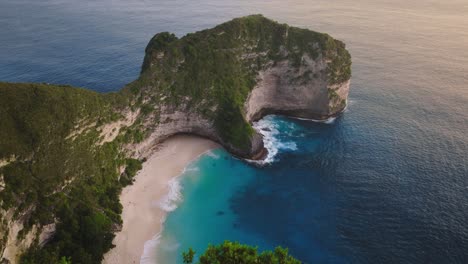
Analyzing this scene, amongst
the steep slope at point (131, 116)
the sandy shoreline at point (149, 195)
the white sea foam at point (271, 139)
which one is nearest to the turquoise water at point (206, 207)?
the sandy shoreline at point (149, 195)

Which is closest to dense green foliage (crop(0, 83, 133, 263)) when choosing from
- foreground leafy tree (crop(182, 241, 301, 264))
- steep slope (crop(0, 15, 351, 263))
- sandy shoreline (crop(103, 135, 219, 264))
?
steep slope (crop(0, 15, 351, 263))

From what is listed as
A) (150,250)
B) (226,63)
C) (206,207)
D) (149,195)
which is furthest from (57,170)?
(226,63)

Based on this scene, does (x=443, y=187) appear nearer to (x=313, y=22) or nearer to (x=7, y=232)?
(x=7, y=232)

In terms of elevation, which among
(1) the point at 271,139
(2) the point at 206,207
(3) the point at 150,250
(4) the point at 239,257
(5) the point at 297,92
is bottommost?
(3) the point at 150,250

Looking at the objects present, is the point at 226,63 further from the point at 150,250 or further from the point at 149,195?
the point at 150,250

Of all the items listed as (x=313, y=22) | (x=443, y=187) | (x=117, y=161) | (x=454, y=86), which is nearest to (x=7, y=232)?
(x=117, y=161)

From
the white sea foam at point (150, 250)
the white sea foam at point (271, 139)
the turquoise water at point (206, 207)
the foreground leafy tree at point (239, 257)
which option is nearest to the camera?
the foreground leafy tree at point (239, 257)

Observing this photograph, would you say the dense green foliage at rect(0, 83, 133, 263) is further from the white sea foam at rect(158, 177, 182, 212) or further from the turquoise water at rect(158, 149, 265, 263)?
the turquoise water at rect(158, 149, 265, 263)

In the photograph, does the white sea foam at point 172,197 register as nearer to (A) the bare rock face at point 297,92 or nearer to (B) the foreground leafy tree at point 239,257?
(B) the foreground leafy tree at point 239,257
